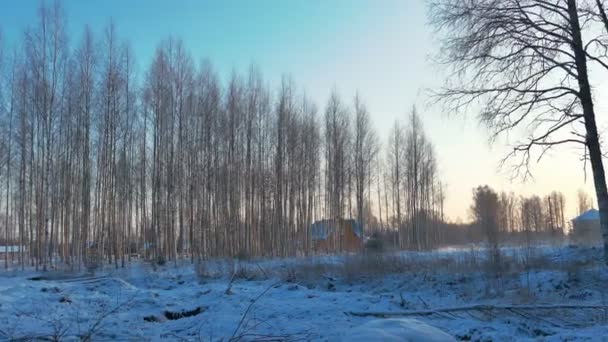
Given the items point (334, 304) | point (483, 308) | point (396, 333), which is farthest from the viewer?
point (334, 304)

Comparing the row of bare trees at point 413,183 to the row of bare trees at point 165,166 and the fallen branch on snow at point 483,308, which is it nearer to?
the row of bare trees at point 165,166

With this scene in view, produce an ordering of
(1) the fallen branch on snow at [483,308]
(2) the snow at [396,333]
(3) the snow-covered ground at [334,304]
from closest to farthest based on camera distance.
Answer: (2) the snow at [396,333], (3) the snow-covered ground at [334,304], (1) the fallen branch on snow at [483,308]

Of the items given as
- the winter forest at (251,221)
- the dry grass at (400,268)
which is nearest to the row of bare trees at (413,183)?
the winter forest at (251,221)

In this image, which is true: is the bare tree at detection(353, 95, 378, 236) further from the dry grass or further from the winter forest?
the dry grass

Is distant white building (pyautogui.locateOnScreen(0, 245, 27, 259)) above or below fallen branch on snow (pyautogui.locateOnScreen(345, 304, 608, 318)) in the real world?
above

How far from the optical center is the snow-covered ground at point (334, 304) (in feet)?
20.9

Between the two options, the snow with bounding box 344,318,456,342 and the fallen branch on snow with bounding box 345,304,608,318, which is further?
the fallen branch on snow with bounding box 345,304,608,318

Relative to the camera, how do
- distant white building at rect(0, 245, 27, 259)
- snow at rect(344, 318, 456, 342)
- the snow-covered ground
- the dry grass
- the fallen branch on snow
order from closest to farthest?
snow at rect(344, 318, 456, 342), the snow-covered ground, the fallen branch on snow, the dry grass, distant white building at rect(0, 245, 27, 259)

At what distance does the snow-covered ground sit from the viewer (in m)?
6.38

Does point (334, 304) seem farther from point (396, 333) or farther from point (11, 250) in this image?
point (11, 250)

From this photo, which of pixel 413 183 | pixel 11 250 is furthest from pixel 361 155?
pixel 11 250

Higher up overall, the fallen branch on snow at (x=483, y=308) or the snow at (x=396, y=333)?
the snow at (x=396, y=333)

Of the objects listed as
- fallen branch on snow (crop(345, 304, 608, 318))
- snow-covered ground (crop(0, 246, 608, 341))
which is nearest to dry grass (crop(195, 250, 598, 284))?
snow-covered ground (crop(0, 246, 608, 341))

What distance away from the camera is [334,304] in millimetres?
8711
